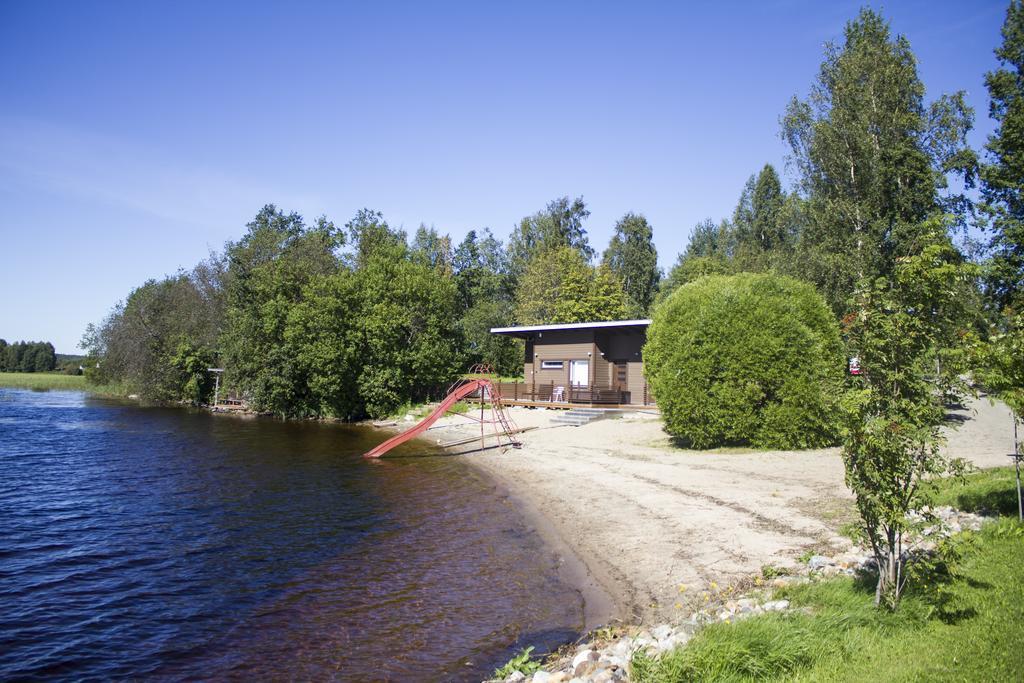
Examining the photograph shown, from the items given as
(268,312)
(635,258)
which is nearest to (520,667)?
(268,312)

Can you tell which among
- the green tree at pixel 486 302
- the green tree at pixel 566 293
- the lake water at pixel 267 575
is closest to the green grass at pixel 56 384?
the green tree at pixel 486 302

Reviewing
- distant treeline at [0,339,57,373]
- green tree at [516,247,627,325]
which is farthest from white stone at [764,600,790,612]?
distant treeline at [0,339,57,373]

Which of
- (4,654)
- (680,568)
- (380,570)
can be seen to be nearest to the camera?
(4,654)

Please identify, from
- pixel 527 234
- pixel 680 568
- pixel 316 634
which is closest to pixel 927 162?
pixel 680 568

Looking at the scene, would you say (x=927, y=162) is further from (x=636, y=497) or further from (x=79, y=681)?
(x=79, y=681)

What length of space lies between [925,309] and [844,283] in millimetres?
22911

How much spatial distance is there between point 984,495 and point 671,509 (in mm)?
5401

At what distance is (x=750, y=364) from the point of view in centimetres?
1820

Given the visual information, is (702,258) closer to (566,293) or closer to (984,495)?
(566,293)

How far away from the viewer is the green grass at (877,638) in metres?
5.09

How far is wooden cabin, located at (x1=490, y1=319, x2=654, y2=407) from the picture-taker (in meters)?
32.4

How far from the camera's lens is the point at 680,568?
954 cm

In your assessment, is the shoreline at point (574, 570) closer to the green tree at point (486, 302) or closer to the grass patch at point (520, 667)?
the grass patch at point (520, 667)

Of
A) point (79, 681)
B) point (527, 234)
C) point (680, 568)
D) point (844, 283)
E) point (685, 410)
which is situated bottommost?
point (79, 681)
